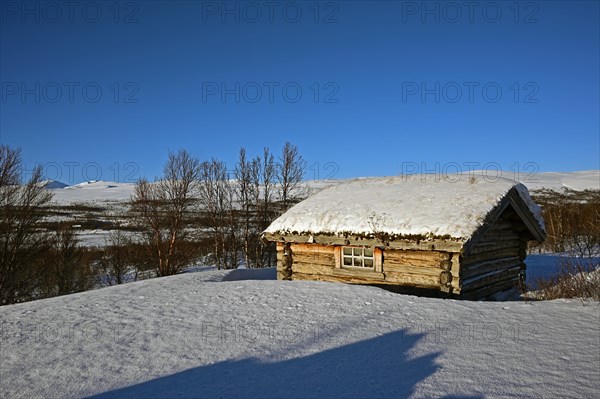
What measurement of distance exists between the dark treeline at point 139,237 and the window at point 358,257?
1639 centimetres

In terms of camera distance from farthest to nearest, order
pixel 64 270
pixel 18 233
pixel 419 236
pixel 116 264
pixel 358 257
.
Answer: pixel 116 264 → pixel 64 270 → pixel 18 233 → pixel 358 257 → pixel 419 236

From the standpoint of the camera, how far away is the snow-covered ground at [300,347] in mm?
4816

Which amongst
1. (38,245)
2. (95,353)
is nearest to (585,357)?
(95,353)

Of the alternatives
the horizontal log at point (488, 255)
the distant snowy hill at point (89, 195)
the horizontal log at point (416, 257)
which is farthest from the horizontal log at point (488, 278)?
the distant snowy hill at point (89, 195)

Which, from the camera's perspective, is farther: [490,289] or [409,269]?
[490,289]

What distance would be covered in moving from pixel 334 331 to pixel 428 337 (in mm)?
1588

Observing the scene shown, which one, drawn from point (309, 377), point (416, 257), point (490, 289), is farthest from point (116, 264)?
point (309, 377)

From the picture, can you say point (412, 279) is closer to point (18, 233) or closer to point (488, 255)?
point (488, 255)

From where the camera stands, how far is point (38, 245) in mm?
22547

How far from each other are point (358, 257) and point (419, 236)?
232 centimetres

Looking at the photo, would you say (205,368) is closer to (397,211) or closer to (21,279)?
(397,211)

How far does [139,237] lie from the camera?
124ft

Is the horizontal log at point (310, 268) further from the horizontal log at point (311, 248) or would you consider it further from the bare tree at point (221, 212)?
the bare tree at point (221, 212)

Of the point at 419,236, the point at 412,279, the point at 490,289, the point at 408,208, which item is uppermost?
the point at 408,208
